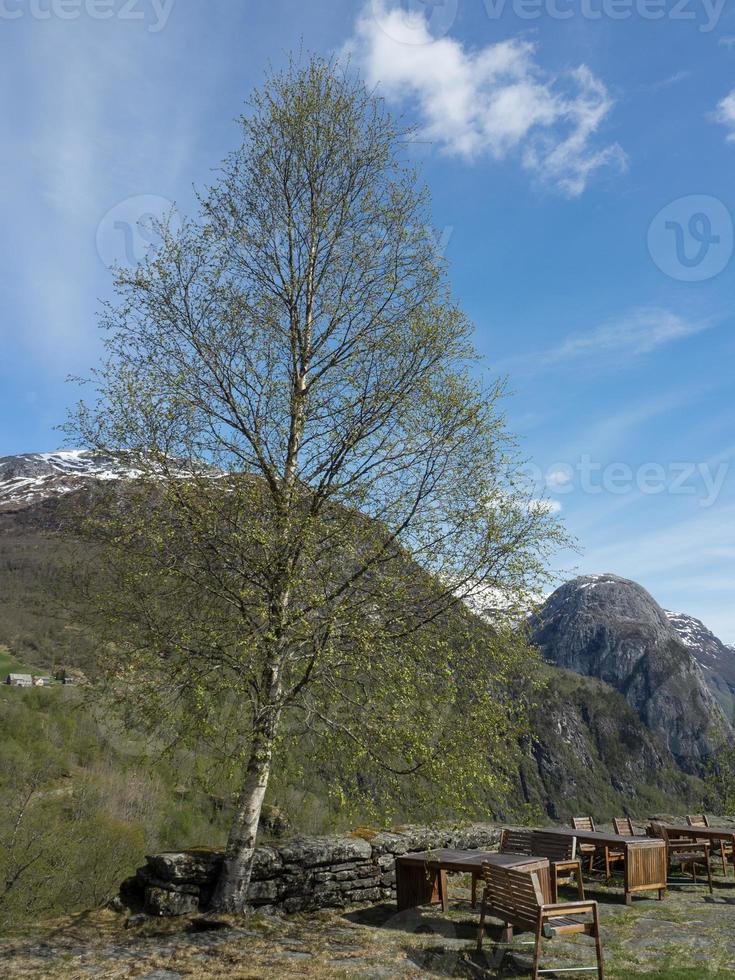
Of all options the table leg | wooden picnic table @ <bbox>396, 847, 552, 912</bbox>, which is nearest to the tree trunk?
wooden picnic table @ <bbox>396, 847, 552, 912</bbox>

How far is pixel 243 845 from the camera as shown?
833 cm

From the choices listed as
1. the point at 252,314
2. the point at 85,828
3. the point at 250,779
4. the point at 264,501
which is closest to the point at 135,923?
the point at 250,779

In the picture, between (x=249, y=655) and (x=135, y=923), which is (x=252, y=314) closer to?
(x=249, y=655)

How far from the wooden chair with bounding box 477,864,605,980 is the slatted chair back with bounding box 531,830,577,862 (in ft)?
9.32

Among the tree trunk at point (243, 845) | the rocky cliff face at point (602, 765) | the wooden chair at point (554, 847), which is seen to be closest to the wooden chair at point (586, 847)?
the wooden chair at point (554, 847)

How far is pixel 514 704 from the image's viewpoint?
29.6 feet

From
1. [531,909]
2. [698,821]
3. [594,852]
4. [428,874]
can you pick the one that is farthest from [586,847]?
[531,909]

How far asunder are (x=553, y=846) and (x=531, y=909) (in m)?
4.18

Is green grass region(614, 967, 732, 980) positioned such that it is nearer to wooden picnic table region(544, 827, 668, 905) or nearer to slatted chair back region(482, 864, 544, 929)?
slatted chair back region(482, 864, 544, 929)

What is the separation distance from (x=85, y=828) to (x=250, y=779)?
631 inches

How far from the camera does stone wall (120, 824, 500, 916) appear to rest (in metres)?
8.23

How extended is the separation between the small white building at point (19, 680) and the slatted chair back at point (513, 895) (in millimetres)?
43167

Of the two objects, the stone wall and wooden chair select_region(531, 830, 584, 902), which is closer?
the stone wall

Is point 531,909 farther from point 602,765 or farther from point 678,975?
point 602,765
